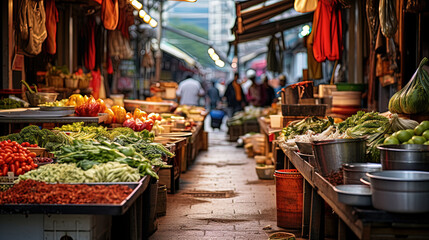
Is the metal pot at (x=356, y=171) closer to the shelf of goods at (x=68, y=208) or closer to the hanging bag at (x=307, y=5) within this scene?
the shelf of goods at (x=68, y=208)

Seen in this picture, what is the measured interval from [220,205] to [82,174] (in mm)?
3764

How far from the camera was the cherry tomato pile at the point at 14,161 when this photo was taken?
5.32 meters

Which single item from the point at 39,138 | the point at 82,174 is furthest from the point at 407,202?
the point at 39,138

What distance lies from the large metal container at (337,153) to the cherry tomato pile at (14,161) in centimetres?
270

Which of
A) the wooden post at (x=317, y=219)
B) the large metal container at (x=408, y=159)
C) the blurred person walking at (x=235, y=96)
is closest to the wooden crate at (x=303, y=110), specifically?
the wooden post at (x=317, y=219)

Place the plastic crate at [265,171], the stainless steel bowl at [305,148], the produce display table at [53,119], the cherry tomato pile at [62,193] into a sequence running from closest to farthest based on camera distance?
the cherry tomato pile at [62,193]
the stainless steel bowl at [305,148]
the produce display table at [53,119]
the plastic crate at [265,171]

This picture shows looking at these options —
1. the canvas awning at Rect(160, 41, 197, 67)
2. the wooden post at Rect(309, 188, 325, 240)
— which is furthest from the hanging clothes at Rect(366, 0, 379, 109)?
the canvas awning at Rect(160, 41, 197, 67)

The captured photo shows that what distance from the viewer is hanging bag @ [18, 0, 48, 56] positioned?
30.9ft

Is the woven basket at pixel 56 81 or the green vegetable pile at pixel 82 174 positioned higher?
the woven basket at pixel 56 81

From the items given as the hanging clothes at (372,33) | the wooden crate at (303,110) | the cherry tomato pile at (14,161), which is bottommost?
the cherry tomato pile at (14,161)

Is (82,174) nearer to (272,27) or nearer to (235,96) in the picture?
(272,27)

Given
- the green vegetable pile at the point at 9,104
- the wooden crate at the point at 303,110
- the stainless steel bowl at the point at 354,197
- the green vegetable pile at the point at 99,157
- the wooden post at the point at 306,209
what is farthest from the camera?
the wooden crate at the point at 303,110

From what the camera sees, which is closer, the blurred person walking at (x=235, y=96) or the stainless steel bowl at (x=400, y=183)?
the stainless steel bowl at (x=400, y=183)

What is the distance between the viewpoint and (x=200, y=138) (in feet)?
56.1
